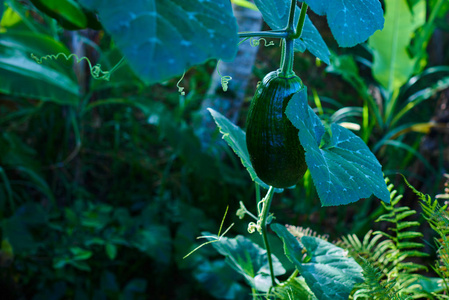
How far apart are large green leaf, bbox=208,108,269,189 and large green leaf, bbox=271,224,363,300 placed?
0.11 meters

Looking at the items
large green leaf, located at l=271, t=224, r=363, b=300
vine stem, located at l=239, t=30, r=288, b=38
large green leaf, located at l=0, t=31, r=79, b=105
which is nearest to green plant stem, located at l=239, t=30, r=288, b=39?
vine stem, located at l=239, t=30, r=288, b=38

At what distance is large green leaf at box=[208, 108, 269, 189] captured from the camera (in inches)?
26.5

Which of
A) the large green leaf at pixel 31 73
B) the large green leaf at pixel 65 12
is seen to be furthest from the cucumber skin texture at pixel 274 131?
the large green leaf at pixel 31 73

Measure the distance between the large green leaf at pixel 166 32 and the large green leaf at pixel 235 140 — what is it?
0.92 ft

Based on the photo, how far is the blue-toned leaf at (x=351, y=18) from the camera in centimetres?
48

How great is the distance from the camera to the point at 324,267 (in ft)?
2.15

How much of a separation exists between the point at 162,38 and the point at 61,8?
2.82 feet

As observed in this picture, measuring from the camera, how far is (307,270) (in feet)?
2.11

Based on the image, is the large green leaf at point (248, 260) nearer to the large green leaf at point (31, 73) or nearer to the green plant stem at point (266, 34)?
the green plant stem at point (266, 34)

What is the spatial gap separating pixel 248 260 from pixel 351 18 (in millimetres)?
520

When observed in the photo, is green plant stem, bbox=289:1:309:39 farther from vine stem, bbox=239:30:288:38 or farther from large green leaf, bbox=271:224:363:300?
large green leaf, bbox=271:224:363:300

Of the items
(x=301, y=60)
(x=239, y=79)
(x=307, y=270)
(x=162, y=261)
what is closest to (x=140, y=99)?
(x=239, y=79)

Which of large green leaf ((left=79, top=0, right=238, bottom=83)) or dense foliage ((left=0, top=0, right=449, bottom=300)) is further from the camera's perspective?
dense foliage ((left=0, top=0, right=449, bottom=300))

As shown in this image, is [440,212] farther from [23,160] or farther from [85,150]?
[85,150]
